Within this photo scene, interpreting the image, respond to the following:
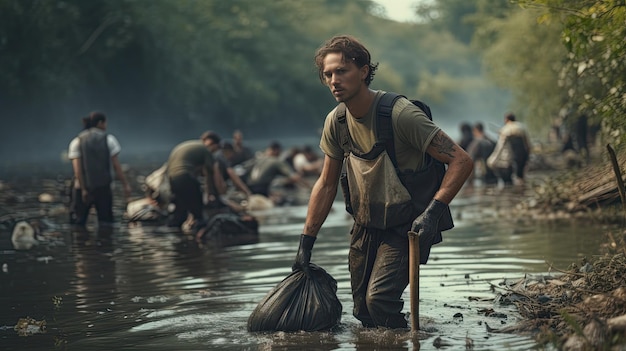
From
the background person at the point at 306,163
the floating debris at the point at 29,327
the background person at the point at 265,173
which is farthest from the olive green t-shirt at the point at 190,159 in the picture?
the background person at the point at 306,163

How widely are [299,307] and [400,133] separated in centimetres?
141

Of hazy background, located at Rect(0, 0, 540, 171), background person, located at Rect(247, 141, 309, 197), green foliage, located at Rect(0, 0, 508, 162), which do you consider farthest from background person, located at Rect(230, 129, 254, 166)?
green foliage, located at Rect(0, 0, 508, 162)

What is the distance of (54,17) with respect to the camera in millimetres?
45281

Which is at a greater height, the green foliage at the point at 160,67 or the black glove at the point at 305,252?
the green foliage at the point at 160,67

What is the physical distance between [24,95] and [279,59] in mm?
30072

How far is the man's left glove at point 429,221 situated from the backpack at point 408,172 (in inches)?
7.4

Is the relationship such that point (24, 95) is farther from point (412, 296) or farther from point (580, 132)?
point (412, 296)

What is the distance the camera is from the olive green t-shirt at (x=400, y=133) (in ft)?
22.6

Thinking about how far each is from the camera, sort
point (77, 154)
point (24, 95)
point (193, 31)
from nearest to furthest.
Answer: point (77, 154) < point (24, 95) < point (193, 31)

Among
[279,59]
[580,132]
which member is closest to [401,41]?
[279,59]

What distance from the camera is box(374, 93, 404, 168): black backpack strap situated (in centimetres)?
701

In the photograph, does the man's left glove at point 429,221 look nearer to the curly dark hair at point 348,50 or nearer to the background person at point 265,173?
the curly dark hair at point 348,50

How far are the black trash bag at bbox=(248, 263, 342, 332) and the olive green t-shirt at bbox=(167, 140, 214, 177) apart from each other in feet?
28.5

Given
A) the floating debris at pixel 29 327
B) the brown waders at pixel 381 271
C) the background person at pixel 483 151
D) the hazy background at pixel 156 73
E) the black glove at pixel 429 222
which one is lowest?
the floating debris at pixel 29 327
